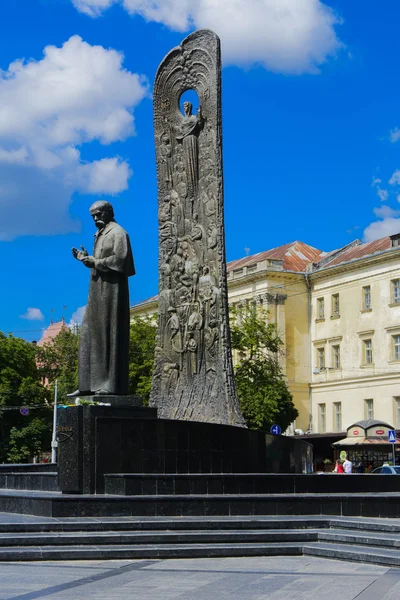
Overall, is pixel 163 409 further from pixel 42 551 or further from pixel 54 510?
pixel 42 551

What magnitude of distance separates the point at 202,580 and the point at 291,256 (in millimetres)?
66200

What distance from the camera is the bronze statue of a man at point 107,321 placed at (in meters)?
15.3

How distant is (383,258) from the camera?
6312 cm

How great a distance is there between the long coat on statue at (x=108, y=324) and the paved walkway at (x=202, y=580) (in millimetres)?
4604

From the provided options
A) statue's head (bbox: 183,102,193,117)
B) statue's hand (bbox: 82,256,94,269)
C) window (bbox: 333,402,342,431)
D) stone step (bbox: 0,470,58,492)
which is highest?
statue's head (bbox: 183,102,193,117)

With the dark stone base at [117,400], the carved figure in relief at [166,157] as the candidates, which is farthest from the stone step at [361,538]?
the carved figure in relief at [166,157]

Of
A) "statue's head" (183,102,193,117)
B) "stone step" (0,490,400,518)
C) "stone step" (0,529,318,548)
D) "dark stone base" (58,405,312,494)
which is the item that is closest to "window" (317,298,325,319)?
"statue's head" (183,102,193,117)

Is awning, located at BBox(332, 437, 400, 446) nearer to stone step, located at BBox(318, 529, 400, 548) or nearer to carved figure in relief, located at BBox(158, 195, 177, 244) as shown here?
carved figure in relief, located at BBox(158, 195, 177, 244)

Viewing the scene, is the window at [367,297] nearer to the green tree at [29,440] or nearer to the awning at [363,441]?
the awning at [363,441]

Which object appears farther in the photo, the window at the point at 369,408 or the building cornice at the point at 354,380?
the window at the point at 369,408

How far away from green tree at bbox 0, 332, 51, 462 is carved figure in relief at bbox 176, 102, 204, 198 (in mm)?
39808

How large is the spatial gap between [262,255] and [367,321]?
15260mm

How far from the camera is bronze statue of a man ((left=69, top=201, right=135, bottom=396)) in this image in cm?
1530

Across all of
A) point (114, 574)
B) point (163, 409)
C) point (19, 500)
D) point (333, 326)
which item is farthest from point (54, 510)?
point (333, 326)
